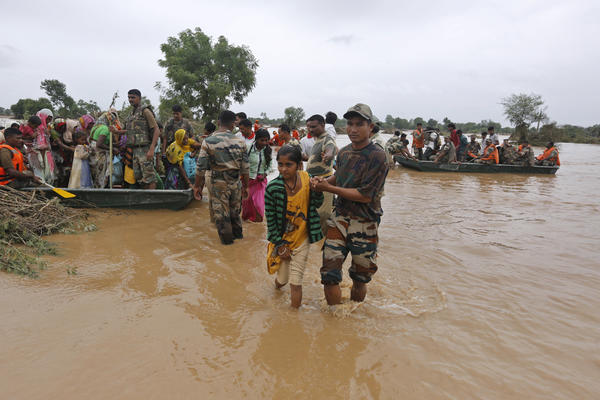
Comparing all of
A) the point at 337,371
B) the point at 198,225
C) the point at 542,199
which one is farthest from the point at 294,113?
the point at 337,371

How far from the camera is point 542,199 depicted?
9.76 m

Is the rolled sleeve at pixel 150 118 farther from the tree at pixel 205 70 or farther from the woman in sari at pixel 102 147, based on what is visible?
the tree at pixel 205 70

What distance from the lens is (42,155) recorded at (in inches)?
254

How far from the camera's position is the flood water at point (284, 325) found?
85.7 inches

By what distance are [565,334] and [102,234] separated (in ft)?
18.4

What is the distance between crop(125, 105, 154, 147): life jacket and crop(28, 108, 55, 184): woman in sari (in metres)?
1.85

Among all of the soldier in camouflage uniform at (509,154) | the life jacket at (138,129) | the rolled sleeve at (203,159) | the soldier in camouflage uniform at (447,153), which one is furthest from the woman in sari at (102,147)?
the soldier in camouflage uniform at (509,154)

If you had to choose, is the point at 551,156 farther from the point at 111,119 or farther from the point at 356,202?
the point at 111,119

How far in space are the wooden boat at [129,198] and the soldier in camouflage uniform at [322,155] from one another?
271 centimetres

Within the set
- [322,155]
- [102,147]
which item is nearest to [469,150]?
[322,155]

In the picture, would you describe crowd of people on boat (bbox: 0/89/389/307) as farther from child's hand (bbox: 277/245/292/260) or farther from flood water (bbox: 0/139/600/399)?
flood water (bbox: 0/139/600/399)

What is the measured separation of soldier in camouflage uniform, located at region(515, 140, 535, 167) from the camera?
14.7 metres

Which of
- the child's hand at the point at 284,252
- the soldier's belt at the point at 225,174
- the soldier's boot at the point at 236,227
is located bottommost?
the soldier's boot at the point at 236,227

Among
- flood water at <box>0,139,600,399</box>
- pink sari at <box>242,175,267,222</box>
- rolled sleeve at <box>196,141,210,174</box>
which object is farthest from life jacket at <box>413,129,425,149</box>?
rolled sleeve at <box>196,141,210,174</box>
